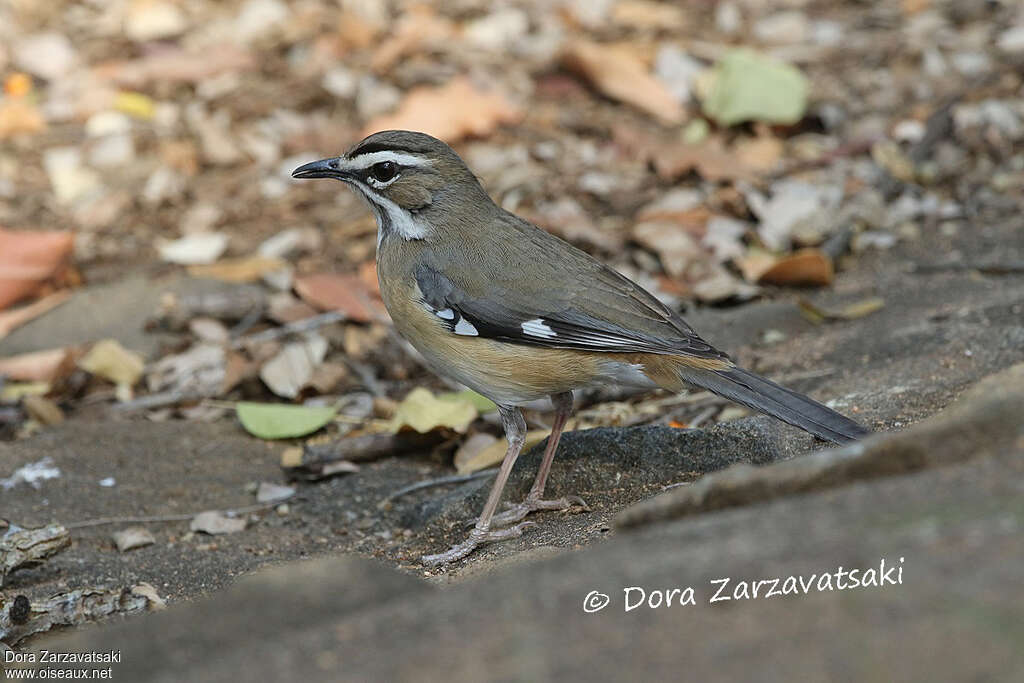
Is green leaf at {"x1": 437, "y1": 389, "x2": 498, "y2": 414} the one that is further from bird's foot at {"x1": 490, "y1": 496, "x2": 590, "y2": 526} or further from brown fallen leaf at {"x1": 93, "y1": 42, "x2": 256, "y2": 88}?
brown fallen leaf at {"x1": 93, "y1": 42, "x2": 256, "y2": 88}

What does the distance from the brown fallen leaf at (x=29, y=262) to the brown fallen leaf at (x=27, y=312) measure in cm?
10

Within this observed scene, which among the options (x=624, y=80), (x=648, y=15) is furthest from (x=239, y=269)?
(x=648, y=15)

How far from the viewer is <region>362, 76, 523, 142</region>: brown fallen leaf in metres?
8.82

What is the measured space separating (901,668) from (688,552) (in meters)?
0.57

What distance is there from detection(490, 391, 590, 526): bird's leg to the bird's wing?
446mm

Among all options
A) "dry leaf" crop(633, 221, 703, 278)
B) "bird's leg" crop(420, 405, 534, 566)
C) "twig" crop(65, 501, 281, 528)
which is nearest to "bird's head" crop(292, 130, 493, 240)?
"bird's leg" crop(420, 405, 534, 566)

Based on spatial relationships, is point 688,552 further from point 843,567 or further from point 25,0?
point 25,0

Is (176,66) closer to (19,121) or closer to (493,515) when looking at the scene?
(19,121)

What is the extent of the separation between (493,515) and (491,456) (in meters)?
0.84

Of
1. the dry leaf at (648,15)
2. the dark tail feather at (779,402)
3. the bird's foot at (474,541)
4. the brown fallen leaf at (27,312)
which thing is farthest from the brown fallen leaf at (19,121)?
the dark tail feather at (779,402)

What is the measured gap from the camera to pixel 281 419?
20.5 ft

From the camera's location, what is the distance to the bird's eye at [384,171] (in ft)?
17.2

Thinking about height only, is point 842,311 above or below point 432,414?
above

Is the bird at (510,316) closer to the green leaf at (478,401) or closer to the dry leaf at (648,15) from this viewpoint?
the green leaf at (478,401)
